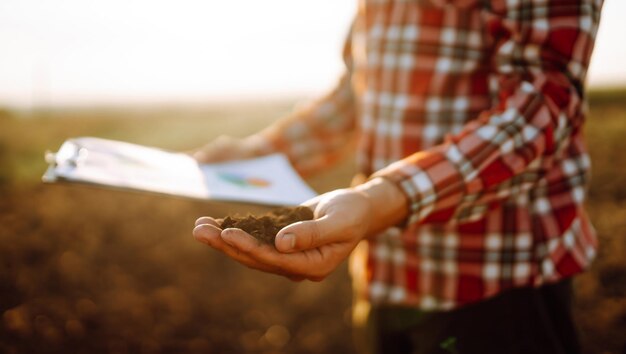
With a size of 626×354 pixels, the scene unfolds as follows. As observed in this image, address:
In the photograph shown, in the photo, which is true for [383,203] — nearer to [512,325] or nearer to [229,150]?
[512,325]

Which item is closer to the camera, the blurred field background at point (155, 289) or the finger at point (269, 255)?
the finger at point (269, 255)

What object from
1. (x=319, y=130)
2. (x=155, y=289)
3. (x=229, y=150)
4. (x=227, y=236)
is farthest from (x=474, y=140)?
(x=155, y=289)

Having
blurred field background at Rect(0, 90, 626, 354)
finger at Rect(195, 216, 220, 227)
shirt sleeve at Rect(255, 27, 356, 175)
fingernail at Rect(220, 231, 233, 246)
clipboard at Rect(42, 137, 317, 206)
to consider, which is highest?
shirt sleeve at Rect(255, 27, 356, 175)

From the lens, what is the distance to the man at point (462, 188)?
3.02 feet

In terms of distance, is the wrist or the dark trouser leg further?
the dark trouser leg

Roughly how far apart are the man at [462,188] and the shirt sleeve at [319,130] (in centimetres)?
20

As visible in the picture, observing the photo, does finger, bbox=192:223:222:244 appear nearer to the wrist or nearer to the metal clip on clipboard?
the wrist

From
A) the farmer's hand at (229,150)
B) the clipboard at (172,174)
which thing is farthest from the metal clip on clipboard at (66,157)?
the farmer's hand at (229,150)

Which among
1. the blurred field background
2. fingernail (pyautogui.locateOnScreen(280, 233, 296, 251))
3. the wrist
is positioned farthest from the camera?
the blurred field background

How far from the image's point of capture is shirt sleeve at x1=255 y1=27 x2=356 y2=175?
1.62m

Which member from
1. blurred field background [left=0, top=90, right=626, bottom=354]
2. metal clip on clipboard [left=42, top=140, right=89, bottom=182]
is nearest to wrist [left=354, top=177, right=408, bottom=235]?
metal clip on clipboard [left=42, top=140, right=89, bottom=182]

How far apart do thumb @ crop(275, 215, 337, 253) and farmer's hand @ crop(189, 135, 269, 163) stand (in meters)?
0.83

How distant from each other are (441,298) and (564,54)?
61 cm

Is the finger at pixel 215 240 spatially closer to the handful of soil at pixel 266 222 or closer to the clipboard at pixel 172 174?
the handful of soil at pixel 266 222
